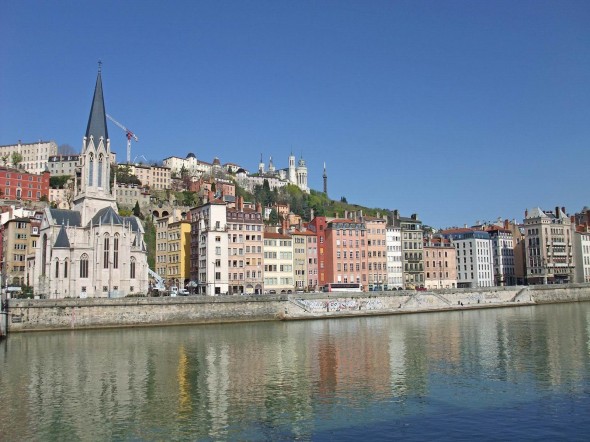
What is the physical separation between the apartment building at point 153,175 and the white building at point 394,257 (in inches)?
3697

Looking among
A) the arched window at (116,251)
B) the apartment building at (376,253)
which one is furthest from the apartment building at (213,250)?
the apartment building at (376,253)

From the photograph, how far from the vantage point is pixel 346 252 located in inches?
4050

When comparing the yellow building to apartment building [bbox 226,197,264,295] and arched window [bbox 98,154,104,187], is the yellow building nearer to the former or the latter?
apartment building [bbox 226,197,264,295]

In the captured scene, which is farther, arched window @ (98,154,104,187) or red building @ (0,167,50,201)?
red building @ (0,167,50,201)

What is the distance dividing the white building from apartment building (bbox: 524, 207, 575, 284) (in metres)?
35.9

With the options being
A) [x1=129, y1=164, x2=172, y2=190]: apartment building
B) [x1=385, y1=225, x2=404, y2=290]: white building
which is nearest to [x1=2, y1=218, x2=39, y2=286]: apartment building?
[x1=385, y1=225, x2=404, y2=290]: white building

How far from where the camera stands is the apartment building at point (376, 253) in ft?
345

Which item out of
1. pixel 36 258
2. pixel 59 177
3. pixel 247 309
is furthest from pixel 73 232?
pixel 59 177

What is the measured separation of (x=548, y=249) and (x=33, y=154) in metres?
149

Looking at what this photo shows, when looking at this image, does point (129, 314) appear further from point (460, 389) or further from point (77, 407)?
point (460, 389)

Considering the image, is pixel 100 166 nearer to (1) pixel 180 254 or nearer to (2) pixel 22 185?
(1) pixel 180 254

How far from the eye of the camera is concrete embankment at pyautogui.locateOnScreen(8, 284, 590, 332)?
62.8 meters

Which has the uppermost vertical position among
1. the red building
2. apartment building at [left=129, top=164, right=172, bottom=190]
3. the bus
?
apartment building at [left=129, top=164, right=172, bottom=190]

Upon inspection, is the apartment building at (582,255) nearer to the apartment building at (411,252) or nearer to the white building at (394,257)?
the apartment building at (411,252)
